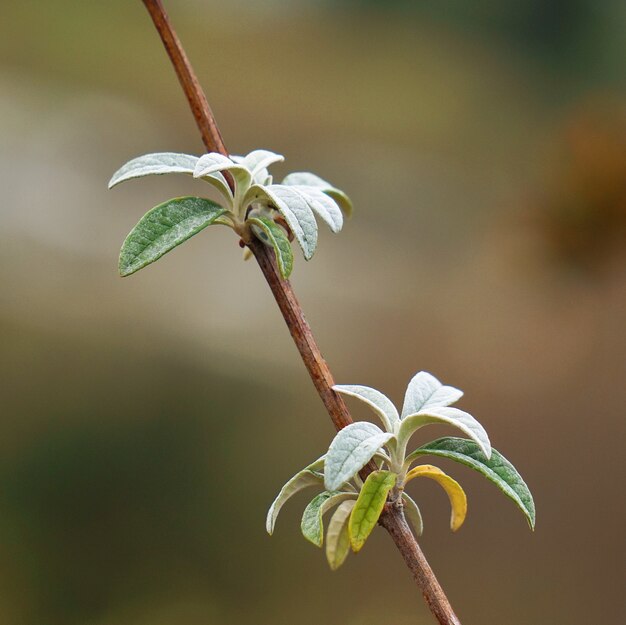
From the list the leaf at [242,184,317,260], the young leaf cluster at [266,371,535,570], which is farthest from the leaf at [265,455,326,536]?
the leaf at [242,184,317,260]

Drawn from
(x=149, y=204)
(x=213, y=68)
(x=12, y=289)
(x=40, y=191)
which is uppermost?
(x=213, y=68)

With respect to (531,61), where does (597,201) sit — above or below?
below

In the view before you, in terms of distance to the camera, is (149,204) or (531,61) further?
(531,61)

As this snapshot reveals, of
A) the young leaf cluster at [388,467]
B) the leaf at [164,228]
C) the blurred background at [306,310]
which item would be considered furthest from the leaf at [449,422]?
the blurred background at [306,310]

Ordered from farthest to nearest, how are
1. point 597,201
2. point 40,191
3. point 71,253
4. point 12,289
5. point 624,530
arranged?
point 597,201 < point 40,191 < point 71,253 < point 12,289 < point 624,530

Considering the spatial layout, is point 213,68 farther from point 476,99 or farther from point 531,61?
point 531,61

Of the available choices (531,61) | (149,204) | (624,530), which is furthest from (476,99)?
(624,530)
